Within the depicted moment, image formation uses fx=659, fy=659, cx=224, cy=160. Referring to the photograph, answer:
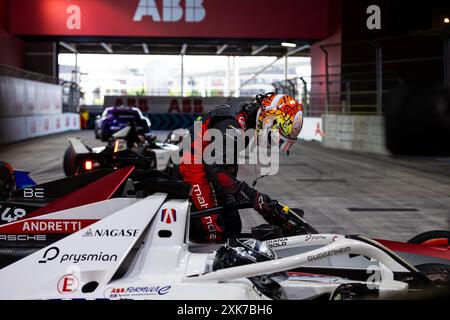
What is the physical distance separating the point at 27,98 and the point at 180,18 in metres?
8.36

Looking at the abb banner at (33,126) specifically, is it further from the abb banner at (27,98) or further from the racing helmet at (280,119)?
the racing helmet at (280,119)

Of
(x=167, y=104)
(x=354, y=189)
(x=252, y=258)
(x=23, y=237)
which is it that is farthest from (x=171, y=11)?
(x=252, y=258)

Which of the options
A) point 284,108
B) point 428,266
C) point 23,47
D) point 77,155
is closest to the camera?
point 428,266

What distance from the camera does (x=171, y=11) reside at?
3195 cm

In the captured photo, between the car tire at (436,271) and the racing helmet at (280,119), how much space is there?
4.26 feet

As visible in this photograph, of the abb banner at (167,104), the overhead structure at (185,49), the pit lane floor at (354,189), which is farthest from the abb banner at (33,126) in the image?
the overhead structure at (185,49)

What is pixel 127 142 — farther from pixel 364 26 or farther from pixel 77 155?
pixel 364 26

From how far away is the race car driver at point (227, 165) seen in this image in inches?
186

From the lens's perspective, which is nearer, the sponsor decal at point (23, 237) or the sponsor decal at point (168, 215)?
the sponsor decal at point (168, 215)

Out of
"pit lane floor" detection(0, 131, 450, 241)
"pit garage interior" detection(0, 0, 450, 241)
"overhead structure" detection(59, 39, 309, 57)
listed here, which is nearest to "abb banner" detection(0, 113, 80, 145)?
"pit garage interior" detection(0, 0, 450, 241)

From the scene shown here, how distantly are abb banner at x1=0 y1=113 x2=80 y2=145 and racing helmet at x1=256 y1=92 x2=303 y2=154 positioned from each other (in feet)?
68.5

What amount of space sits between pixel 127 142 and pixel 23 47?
2504cm
